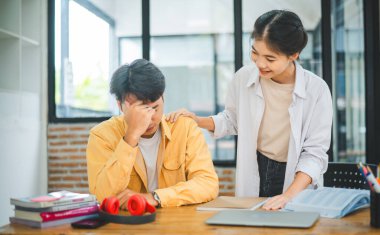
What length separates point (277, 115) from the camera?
2.19 metres

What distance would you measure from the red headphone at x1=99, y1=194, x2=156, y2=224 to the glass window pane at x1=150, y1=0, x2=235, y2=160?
412 centimetres

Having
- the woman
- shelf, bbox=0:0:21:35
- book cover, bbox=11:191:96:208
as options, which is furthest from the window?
book cover, bbox=11:191:96:208

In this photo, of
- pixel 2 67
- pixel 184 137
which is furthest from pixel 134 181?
pixel 2 67

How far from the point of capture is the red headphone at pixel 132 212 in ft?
4.59

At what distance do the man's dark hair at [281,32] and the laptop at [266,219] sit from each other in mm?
784

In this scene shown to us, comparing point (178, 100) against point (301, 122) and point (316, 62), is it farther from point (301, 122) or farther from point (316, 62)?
point (301, 122)

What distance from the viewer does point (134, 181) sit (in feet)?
6.46

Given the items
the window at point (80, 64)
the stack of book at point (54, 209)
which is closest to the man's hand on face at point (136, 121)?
the stack of book at point (54, 209)

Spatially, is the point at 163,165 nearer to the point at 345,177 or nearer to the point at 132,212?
the point at 132,212

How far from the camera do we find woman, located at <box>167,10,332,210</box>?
1.98 metres

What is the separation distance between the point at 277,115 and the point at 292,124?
0.11 meters

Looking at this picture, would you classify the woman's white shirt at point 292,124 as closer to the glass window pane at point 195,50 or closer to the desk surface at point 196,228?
the desk surface at point 196,228

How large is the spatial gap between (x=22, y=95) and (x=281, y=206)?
3297mm

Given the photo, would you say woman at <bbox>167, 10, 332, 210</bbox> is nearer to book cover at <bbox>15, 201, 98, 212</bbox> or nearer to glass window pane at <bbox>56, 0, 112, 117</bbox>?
book cover at <bbox>15, 201, 98, 212</bbox>
